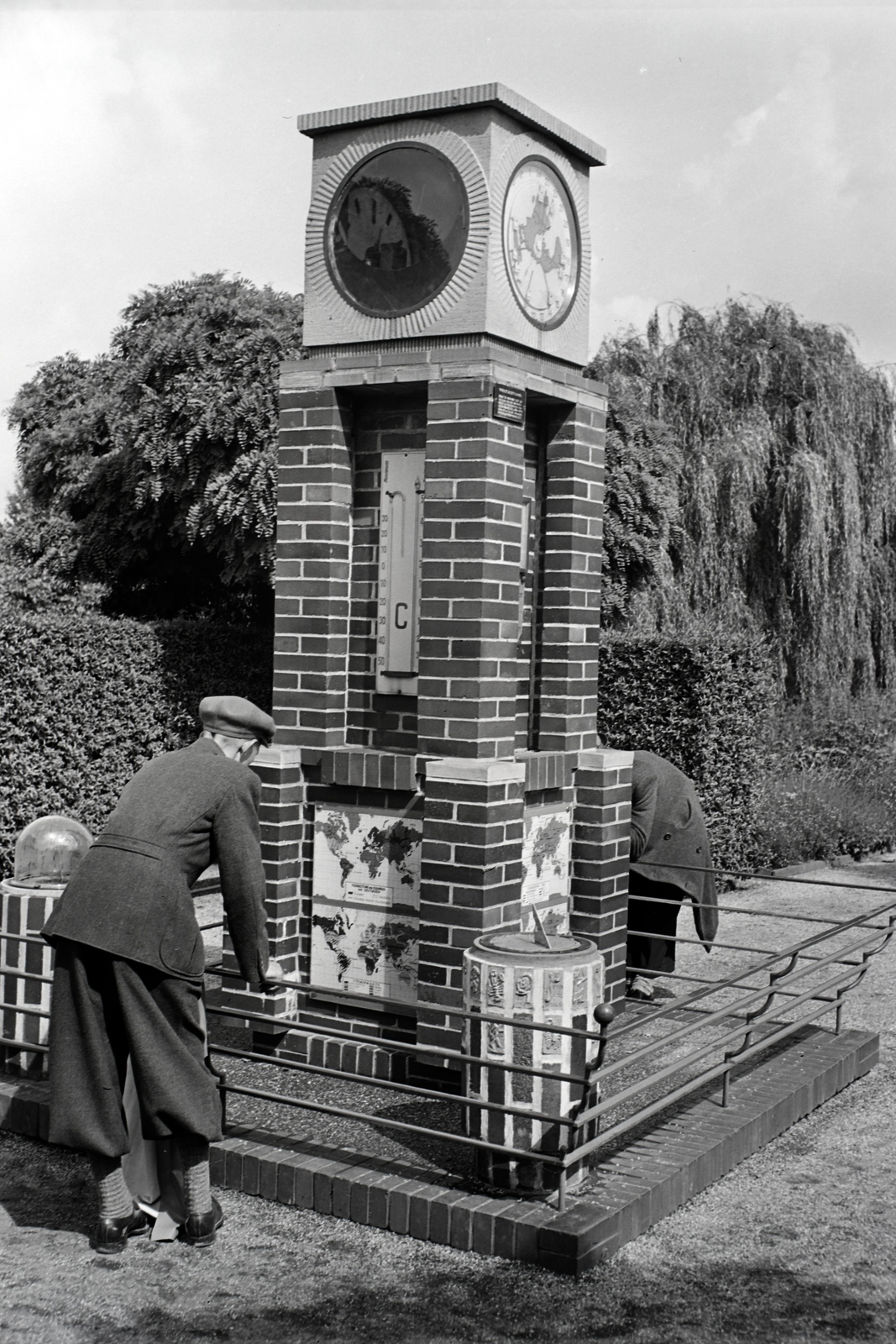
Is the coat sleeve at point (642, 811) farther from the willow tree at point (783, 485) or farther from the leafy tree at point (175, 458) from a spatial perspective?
the willow tree at point (783, 485)

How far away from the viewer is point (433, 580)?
5.80 metres

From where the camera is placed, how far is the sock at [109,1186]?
439 centimetres

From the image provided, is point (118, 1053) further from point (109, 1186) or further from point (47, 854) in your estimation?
point (47, 854)

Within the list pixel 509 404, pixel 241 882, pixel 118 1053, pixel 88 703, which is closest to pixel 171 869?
pixel 241 882

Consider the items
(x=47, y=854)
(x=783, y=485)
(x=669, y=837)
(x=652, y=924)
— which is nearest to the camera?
(x=47, y=854)

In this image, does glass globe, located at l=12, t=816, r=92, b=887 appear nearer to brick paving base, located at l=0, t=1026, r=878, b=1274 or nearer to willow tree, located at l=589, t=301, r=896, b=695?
brick paving base, located at l=0, t=1026, r=878, b=1274

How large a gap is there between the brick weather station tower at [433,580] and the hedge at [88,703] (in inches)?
165

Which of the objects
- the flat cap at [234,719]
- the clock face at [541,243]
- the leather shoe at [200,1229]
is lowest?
the leather shoe at [200,1229]

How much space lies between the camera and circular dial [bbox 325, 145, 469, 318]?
229 inches

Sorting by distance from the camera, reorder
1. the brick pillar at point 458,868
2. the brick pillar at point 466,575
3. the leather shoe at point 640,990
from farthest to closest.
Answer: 1. the leather shoe at point 640,990
2. the brick pillar at point 466,575
3. the brick pillar at point 458,868

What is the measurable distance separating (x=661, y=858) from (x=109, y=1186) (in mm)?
4064

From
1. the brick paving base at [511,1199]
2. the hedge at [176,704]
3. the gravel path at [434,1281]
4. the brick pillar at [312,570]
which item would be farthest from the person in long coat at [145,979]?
the hedge at [176,704]

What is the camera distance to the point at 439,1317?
13.1ft

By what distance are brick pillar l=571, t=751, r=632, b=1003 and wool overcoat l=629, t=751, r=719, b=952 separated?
1.31 m
